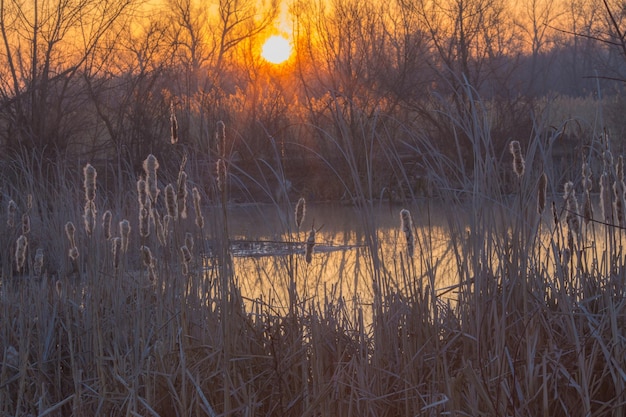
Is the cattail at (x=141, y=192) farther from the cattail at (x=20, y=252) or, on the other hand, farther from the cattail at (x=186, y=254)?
Answer: the cattail at (x=20, y=252)

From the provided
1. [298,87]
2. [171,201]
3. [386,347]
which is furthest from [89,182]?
[298,87]

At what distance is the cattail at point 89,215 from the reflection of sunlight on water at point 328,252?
0.59 metres

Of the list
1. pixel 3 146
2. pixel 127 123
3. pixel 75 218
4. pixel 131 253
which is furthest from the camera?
pixel 127 123

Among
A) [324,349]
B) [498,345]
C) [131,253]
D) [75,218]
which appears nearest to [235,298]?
[324,349]

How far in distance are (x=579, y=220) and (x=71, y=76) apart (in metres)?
6.82

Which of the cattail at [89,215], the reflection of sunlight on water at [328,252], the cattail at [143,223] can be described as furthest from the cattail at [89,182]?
the reflection of sunlight on water at [328,252]

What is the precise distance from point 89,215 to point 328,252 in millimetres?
2368

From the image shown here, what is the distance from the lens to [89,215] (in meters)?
2.43

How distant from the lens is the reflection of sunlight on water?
362cm

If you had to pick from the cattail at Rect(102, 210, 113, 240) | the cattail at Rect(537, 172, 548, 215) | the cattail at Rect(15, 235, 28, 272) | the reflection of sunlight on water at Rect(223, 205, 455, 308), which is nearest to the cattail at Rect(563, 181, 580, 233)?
the cattail at Rect(537, 172, 548, 215)

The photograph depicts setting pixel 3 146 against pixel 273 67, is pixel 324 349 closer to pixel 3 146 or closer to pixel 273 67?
pixel 3 146

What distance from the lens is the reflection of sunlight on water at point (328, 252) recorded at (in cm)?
362

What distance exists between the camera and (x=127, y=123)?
934cm

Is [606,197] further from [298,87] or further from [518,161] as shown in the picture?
[298,87]
